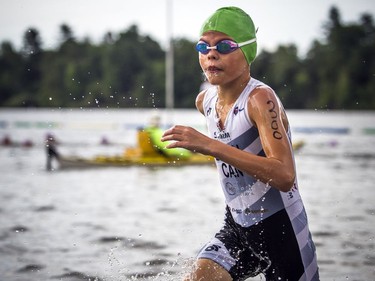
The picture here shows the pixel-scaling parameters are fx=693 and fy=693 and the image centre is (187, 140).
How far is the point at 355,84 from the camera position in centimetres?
9781

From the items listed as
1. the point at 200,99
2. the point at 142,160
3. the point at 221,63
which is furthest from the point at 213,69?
the point at 142,160

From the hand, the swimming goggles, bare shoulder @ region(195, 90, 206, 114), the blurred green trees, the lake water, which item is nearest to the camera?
the hand

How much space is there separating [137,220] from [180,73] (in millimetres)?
86151

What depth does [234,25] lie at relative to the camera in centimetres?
373

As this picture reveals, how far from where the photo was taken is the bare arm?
3.32m

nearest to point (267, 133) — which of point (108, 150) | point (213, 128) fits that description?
point (213, 128)

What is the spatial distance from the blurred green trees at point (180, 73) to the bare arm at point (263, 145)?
79.4 m

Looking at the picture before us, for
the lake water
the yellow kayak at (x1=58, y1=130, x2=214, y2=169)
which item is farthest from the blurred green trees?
the lake water

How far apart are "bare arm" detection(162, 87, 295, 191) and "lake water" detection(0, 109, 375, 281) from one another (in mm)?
4351

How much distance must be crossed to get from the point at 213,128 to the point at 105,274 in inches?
177

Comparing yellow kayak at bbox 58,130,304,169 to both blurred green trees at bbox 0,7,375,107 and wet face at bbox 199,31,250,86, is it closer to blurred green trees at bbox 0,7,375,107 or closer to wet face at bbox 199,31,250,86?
wet face at bbox 199,31,250,86

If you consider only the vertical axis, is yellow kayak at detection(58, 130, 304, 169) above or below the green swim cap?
below

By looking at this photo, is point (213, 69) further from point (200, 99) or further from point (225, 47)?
point (200, 99)

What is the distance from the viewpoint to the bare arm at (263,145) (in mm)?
3316
